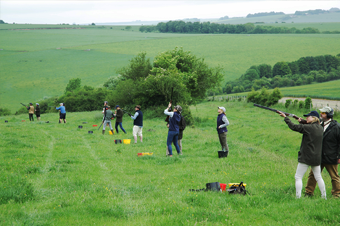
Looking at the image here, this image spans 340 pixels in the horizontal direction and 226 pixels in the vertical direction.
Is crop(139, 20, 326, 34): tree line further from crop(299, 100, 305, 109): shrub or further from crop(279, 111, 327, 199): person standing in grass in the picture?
crop(279, 111, 327, 199): person standing in grass

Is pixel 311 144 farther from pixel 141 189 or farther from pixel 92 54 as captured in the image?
pixel 92 54

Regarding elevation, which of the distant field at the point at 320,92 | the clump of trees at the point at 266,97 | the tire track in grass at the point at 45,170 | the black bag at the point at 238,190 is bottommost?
the distant field at the point at 320,92

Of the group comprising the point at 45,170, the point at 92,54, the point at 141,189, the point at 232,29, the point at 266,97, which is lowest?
the point at 266,97

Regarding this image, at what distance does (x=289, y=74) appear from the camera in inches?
3797

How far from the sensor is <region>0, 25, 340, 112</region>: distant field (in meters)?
86.8

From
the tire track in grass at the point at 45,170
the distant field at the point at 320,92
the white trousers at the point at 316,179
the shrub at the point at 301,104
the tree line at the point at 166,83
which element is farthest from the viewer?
the distant field at the point at 320,92

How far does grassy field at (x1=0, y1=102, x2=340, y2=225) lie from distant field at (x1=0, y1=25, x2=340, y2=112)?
6661 centimetres

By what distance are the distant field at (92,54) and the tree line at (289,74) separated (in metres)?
5.66

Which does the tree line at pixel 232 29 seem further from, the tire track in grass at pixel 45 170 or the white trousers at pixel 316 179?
the white trousers at pixel 316 179

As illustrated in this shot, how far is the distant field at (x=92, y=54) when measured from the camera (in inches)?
3418

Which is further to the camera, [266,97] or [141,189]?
[266,97]

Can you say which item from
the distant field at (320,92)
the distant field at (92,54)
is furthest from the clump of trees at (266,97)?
the distant field at (92,54)

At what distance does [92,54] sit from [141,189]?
118 metres

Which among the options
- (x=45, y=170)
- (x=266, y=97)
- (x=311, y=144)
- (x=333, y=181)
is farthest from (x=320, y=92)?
(x=45, y=170)
